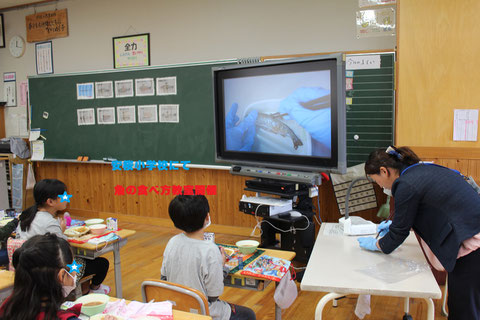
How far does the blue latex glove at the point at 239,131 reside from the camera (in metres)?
3.62

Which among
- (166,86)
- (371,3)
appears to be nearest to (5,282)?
(166,86)

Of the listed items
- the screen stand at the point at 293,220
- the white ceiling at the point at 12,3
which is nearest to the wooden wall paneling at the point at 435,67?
the screen stand at the point at 293,220

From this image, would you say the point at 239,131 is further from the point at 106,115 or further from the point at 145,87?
the point at 106,115

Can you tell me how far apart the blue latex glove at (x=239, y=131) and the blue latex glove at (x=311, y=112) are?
0.35 meters

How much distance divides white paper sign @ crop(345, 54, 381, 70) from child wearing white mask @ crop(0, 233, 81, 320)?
3333mm

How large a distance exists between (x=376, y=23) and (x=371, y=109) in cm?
85

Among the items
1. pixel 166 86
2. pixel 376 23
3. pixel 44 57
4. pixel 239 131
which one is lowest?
pixel 239 131

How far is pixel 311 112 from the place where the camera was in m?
3.22

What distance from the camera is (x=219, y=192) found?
16.2 feet

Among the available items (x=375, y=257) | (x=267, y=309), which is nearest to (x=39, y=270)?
(x=375, y=257)

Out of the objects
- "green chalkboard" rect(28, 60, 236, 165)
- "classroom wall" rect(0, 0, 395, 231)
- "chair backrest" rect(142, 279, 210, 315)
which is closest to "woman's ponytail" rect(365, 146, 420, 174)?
"chair backrest" rect(142, 279, 210, 315)

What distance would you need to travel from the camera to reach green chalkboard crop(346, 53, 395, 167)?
3.89 m

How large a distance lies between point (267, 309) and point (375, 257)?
4.17ft

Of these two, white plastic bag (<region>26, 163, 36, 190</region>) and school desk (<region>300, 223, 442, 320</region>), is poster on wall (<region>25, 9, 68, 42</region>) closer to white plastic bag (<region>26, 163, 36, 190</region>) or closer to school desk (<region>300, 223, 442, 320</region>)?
white plastic bag (<region>26, 163, 36, 190</region>)
